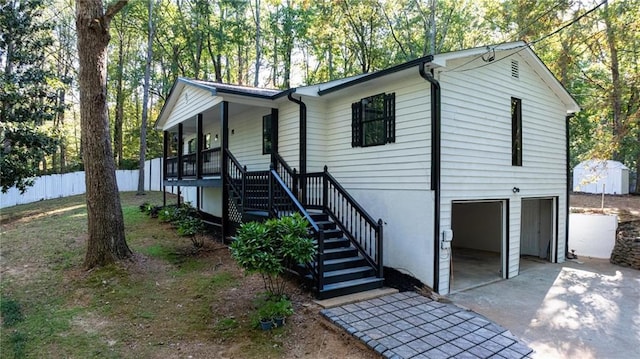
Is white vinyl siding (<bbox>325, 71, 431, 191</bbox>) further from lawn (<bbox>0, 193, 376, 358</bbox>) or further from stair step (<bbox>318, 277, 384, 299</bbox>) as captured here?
lawn (<bbox>0, 193, 376, 358</bbox>)

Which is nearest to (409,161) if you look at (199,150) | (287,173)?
(287,173)

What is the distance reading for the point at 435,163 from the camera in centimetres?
645

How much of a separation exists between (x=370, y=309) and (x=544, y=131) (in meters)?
7.41

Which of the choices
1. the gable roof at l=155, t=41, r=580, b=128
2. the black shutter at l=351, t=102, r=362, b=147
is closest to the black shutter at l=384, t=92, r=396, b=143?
the gable roof at l=155, t=41, r=580, b=128

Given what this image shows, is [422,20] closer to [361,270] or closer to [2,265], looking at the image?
[361,270]

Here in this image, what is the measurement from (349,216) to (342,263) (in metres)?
1.48

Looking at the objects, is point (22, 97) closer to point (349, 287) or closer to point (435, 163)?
point (349, 287)

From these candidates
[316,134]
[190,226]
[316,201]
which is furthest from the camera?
[316,134]

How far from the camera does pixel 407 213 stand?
6957mm

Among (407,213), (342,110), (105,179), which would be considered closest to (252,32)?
(342,110)

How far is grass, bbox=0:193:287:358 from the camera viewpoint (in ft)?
14.6

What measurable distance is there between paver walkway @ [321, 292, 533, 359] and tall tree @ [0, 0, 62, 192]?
10634 millimetres

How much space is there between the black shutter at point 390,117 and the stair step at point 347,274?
2.79 meters

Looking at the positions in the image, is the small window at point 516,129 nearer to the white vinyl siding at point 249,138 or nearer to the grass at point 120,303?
the white vinyl siding at point 249,138
